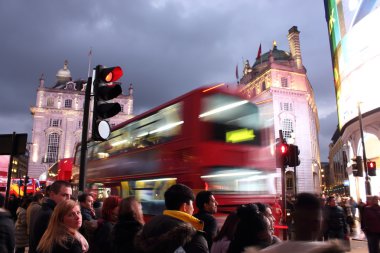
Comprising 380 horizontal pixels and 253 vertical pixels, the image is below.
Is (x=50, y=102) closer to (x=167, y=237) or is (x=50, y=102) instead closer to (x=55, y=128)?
(x=55, y=128)

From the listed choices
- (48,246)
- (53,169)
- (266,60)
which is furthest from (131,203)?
(266,60)

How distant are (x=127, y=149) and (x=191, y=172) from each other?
3538 millimetres

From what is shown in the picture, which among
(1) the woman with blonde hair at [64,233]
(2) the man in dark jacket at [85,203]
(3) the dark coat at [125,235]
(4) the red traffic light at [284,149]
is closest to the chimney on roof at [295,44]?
(4) the red traffic light at [284,149]

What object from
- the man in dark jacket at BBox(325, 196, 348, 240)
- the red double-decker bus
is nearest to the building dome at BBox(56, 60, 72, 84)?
the red double-decker bus

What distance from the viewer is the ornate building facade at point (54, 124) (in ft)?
185

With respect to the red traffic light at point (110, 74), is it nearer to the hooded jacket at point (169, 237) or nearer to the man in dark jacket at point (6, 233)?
the man in dark jacket at point (6, 233)

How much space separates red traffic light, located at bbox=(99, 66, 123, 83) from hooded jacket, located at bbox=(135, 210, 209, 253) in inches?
118

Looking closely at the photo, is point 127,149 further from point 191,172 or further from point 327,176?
point 327,176

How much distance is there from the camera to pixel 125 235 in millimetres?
2930

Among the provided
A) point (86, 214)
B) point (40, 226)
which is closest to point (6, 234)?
point (40, 226)

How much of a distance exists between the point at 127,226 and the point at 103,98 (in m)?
2.39

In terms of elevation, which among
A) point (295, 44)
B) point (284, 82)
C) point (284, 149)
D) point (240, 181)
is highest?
point (295, 44)

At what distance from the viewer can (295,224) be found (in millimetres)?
1974

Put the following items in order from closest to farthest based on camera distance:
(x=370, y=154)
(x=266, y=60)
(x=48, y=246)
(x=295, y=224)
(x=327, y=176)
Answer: (x=295, y=224) < (x=48, y=246) < (x=370, y=154) < (x=266, y=60) < (x=327, y=176)
